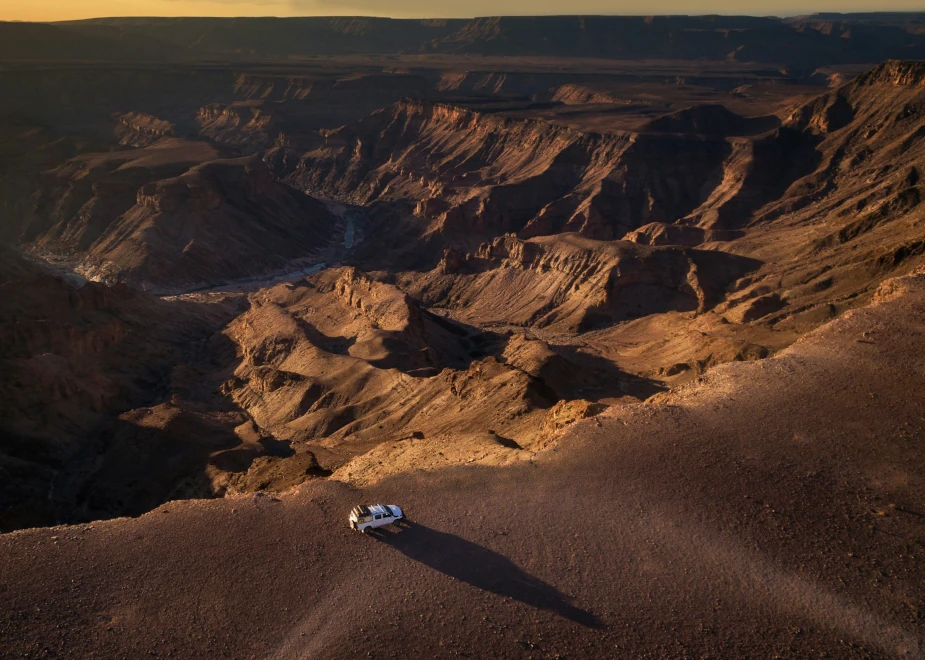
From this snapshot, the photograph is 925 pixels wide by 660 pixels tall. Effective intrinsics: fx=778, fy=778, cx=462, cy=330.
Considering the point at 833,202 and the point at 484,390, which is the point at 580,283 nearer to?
the point at 833,202

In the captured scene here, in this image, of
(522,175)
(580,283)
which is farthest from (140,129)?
(580,283)

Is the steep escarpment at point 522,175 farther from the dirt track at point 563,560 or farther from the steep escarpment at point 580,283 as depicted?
the dirt track at point 563,560

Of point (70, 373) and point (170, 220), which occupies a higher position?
point (170, 220)

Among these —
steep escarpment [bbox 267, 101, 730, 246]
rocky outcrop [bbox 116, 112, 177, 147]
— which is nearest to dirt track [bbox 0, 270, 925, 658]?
steep escarpment [bbox 267, 101, 730, 246]

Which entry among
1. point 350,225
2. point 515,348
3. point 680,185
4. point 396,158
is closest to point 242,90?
point 396,158

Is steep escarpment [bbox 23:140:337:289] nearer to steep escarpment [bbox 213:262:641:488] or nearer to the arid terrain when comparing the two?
the arid terrain

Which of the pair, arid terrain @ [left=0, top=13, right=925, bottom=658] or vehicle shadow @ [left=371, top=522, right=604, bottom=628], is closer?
vehicle shadow @ [left=371, top=522, right=604, bottom=628]

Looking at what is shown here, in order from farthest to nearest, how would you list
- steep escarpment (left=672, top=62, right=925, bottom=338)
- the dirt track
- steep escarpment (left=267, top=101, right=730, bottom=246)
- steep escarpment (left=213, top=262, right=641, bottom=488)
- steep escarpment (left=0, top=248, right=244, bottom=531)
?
1. steep escarpment (left=267, top=101, right=730, bottom=246)
2. steep escarpment (left=672, top=62, right=925, bottom=338)
3. steep escarpment (left=0, top=248, right=244, bottom=531)
4. steep escarpment (left=213, top=262, right=641, bottom=488)
5. the dirt track
